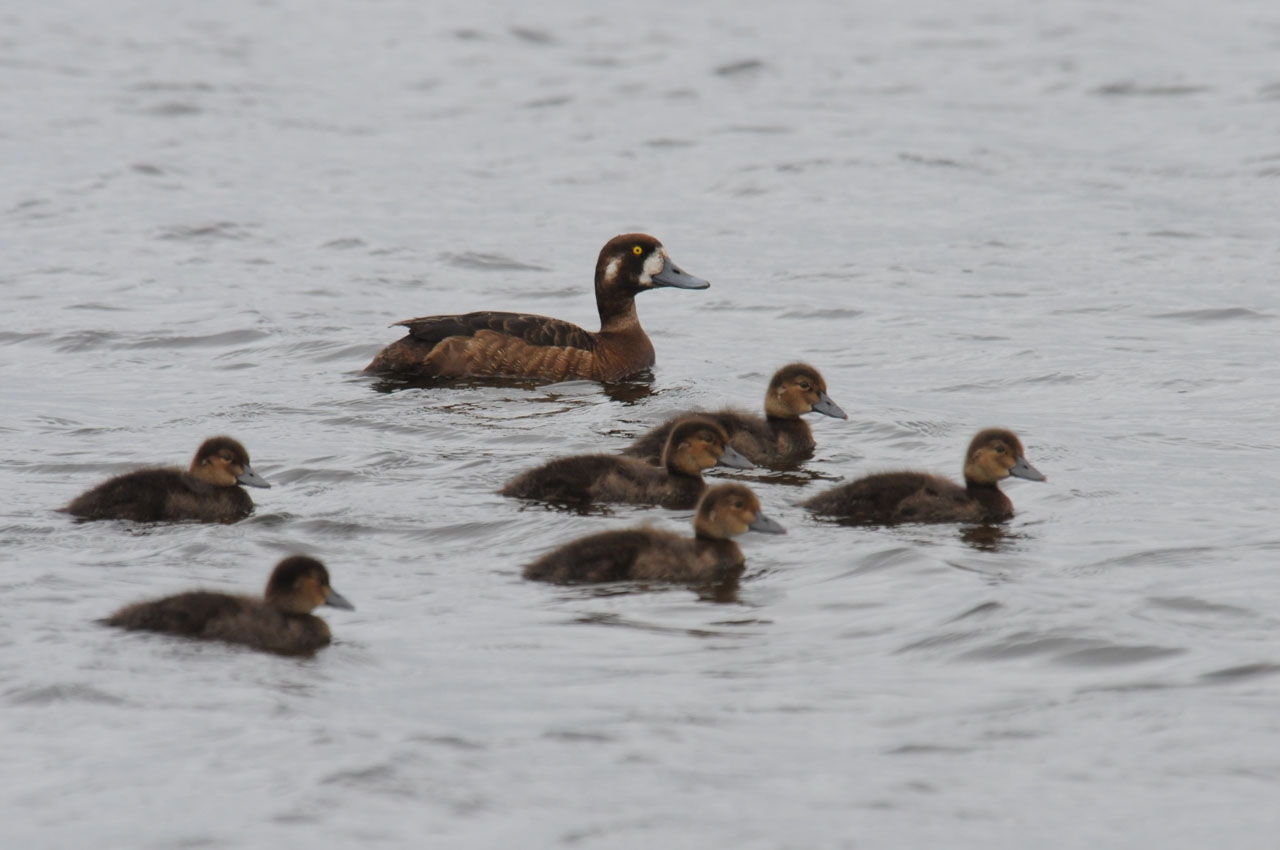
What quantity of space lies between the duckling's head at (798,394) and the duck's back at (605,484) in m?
1.30

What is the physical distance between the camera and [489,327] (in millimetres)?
12711

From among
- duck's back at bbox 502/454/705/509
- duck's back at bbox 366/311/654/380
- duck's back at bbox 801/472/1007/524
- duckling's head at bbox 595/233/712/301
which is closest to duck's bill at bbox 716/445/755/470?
duck's back at bbox 502/454/705/509

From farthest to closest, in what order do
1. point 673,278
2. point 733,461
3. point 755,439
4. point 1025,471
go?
point 673,278 → point 755,439 → point 733,461 → point 1025,471

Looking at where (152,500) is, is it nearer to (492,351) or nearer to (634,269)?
(492,351)

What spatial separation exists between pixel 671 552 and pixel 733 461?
1433mm

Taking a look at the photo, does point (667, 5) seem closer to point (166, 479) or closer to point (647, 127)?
point (647, 127)

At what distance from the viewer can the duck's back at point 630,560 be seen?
794 centimetres

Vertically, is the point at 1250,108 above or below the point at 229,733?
above

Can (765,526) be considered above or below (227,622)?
above

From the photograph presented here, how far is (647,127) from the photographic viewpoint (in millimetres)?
25391

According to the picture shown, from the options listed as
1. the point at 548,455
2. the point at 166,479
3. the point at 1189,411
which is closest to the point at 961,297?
the point at 1189,411

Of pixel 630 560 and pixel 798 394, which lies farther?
pixel 798 394

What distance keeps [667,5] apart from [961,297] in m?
20.7

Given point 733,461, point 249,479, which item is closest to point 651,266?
point 733,461
